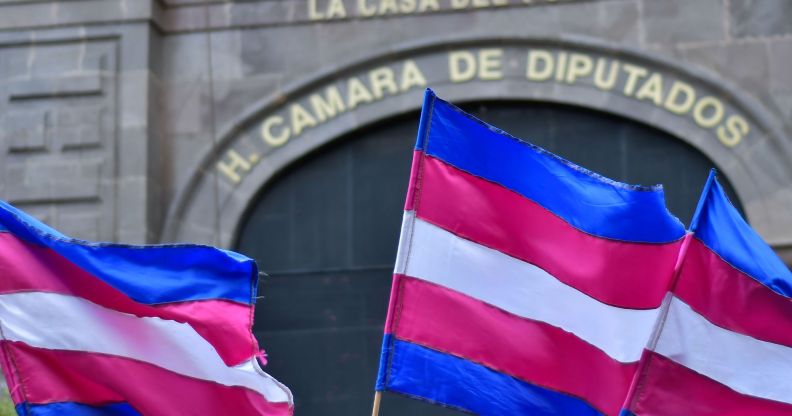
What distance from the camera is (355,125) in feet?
55.9

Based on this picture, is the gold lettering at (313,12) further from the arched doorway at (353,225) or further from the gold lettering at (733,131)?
the gold lettering at (733,131)

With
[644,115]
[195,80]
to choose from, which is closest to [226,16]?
[195,80]

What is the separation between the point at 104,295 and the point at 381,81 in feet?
20.5

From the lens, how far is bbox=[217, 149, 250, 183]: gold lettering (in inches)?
674

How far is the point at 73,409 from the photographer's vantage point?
11.3m

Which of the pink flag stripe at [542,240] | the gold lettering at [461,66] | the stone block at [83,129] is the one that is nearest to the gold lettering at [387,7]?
the gold lettering at [461,66]

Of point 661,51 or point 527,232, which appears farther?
point 661,51

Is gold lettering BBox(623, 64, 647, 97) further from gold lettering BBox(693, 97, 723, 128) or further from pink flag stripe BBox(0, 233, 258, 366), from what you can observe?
pink flag stripe BBox(0, 233, 258, 366)

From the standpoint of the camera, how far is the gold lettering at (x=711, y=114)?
16.4 m

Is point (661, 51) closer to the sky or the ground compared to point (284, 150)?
closer to the sky

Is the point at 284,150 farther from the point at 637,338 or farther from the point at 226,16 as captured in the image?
the point at 637,338

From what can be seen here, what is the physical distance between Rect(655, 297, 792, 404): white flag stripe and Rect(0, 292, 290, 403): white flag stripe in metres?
2.91

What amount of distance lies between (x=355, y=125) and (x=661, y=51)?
127 inches

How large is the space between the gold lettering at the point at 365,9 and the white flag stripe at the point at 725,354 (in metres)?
6.81
